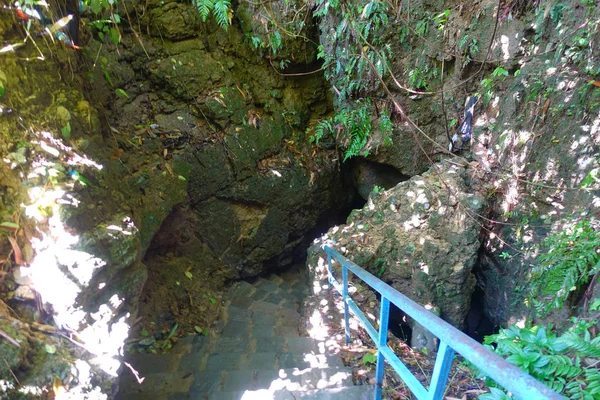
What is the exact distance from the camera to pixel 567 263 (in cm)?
230

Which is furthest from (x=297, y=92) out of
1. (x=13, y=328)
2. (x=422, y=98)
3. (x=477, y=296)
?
(x=13, y=328)

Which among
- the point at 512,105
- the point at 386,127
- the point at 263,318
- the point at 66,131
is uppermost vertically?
the point at 386,127

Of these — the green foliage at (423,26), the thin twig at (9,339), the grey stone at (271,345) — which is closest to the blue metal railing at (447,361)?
the grey stone at (271,345)

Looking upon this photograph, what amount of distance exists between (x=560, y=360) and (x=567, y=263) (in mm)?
1622

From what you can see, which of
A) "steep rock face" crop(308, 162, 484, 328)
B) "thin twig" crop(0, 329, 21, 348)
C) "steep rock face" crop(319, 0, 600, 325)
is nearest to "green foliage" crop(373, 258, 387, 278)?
"steep rock face" crop(308, 162, 484, 328)

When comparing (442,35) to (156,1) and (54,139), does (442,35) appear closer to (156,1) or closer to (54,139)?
(156,1)

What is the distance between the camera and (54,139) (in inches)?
83.4

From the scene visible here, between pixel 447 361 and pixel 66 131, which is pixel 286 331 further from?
pixel 66 131

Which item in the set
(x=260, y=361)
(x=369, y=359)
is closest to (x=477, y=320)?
(x=369, y=359)

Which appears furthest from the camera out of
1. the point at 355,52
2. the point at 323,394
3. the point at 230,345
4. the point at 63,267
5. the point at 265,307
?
the point at 355,52

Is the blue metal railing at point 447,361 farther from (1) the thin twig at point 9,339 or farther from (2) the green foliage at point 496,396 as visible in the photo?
(1) the thin twig at point 9,339

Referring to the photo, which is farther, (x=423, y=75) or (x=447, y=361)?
(x=423, y=75)

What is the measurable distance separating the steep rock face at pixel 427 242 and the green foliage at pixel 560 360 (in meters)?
2.25

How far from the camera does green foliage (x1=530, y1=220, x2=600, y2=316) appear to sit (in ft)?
7.23
